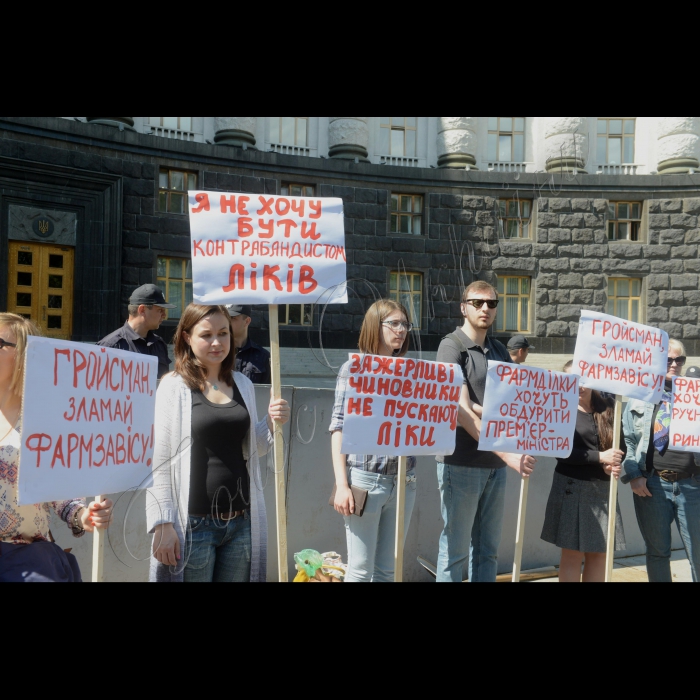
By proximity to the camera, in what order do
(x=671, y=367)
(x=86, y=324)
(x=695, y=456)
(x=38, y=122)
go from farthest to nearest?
(x=86, y=324), (x=38, y=122), (x=671, y=367), (x=695, y=456)

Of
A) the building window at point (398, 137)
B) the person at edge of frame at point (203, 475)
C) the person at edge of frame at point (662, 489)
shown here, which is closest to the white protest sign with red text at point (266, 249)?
the person at edge of frame at point (203, 475)

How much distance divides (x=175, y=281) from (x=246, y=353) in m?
9.13

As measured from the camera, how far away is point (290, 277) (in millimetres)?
2648

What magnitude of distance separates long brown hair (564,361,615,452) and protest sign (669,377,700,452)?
0.89 ft

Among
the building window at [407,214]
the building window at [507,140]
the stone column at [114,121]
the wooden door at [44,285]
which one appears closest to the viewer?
the wooden door at [44,285]

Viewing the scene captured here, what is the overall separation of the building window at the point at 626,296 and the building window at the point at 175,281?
29.2 feet

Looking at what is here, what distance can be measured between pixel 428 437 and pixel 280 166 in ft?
38.9

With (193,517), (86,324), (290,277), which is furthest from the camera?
(86,324)

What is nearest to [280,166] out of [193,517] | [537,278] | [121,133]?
[121,133]

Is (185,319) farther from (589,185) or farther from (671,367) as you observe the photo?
(589,185)

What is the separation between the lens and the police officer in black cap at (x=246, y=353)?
400 centimetres

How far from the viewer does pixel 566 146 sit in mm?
14992

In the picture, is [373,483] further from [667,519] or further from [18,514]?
[667,519]

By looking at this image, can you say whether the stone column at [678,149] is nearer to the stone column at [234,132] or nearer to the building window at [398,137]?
the building window at [398,137]
